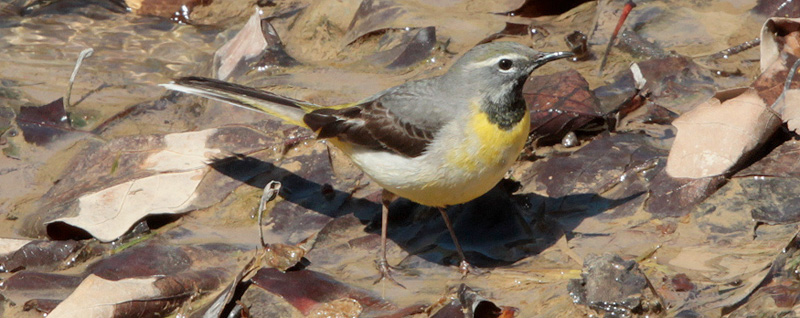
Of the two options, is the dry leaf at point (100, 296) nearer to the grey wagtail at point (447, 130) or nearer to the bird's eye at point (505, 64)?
the grey wagtail at point (447, 130)

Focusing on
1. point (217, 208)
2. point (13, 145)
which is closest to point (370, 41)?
point (217, 208)

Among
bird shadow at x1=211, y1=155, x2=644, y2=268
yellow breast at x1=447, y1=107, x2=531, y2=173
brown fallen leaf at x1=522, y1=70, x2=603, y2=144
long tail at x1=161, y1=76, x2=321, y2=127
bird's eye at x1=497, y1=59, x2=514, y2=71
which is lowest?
bird shadow at x1=211, y1=155, x2=644, y2=268

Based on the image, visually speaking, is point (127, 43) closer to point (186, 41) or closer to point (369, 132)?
point (186, 41)

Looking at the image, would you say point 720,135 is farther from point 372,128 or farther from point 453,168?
point 372,128

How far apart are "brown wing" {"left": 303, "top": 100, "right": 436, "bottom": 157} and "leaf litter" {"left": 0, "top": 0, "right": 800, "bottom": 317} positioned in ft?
2.11

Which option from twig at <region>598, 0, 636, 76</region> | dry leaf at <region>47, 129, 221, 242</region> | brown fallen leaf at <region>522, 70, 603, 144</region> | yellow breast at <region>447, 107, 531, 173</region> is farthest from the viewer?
twig at <region>598, 0, 636, 76</region>

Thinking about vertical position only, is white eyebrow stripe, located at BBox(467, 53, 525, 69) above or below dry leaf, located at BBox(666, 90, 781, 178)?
above

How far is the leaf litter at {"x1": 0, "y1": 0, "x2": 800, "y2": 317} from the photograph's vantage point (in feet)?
16.5

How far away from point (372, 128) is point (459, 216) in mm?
861

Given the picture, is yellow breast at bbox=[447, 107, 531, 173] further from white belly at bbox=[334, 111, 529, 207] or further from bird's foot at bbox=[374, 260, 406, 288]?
bird's foot at bbox=[374, 260, 406, 288]

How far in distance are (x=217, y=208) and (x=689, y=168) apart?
10.8 ft

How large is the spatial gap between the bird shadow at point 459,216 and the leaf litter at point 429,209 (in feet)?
0.05

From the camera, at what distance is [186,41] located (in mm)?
9734

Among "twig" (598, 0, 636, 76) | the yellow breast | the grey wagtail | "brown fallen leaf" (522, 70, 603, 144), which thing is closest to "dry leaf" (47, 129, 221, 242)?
the grey wagtail
